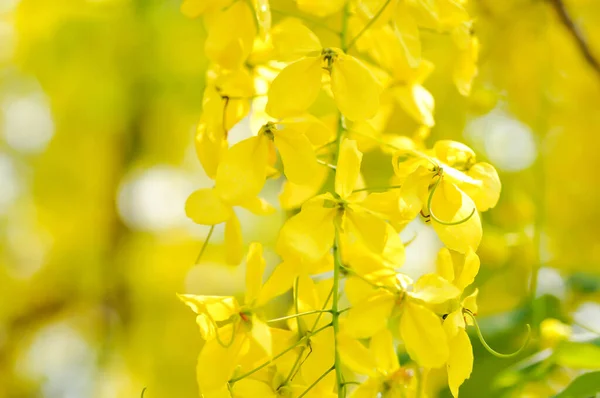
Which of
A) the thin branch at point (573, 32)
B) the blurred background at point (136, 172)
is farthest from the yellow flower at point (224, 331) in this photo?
the blurred background at point (136, 172)

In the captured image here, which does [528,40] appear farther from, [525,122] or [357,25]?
[357,25]

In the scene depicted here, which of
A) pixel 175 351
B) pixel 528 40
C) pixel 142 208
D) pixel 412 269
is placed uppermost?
pixel 528 40

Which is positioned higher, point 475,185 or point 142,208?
point 475,185

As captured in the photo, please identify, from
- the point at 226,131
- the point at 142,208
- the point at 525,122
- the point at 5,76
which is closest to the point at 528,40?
the point at 525,122

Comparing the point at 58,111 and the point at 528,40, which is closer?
the point at 528,40

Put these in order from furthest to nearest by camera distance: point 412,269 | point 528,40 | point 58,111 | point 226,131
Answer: point 58,111
point 412,269
point 528,40
point 226,131

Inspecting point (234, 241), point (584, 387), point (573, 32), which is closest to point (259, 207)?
point (234, 241)

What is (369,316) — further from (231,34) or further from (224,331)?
(231,34)
